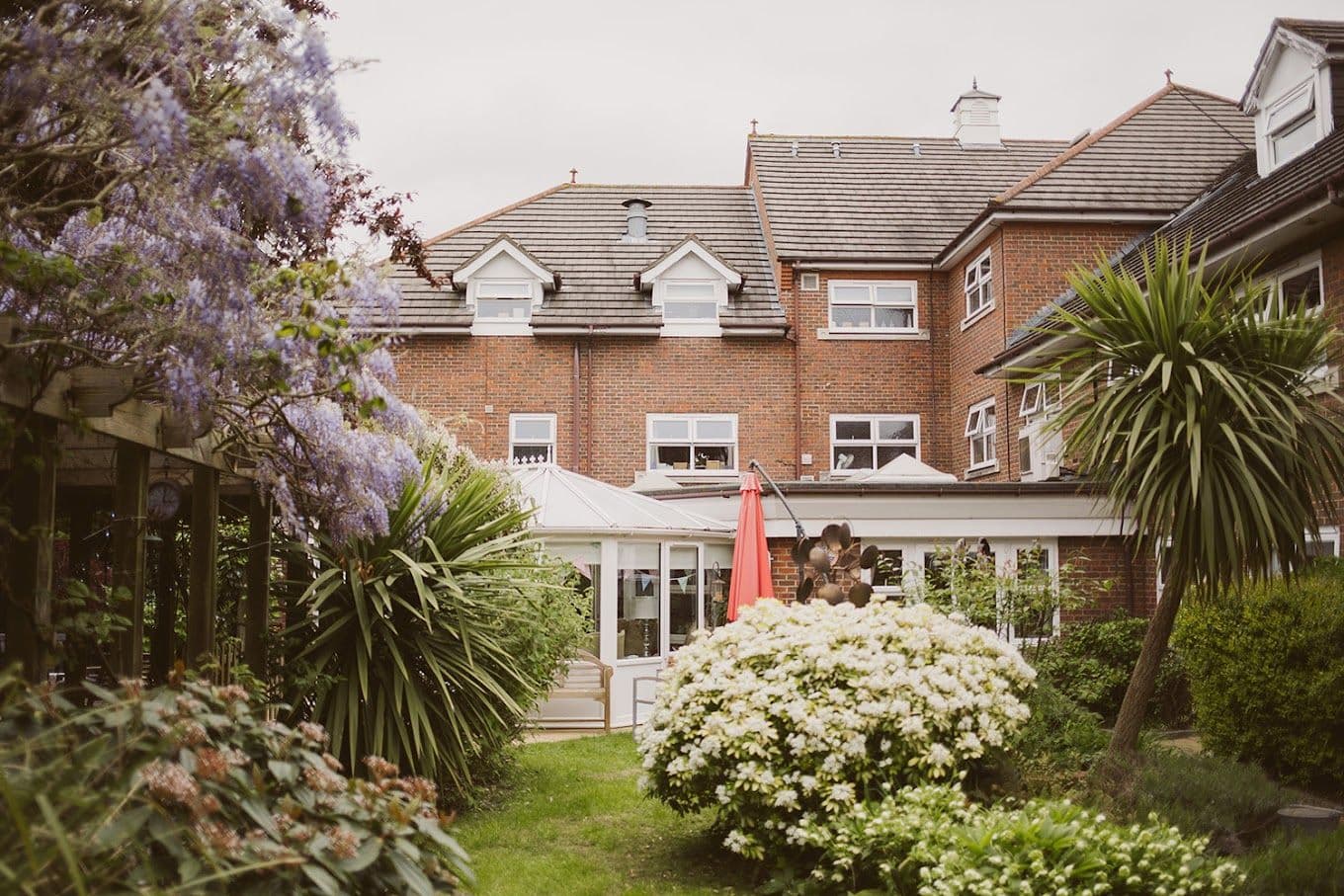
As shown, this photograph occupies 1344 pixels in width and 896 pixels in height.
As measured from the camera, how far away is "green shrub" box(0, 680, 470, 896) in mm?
2318

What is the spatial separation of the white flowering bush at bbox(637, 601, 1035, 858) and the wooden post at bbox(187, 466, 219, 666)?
247 cm

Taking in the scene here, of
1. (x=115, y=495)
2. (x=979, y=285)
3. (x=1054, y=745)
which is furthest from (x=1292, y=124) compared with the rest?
(x=115, y=495)

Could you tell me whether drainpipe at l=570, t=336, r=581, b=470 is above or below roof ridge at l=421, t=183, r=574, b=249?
below

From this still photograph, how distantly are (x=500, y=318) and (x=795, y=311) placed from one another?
5.02 m

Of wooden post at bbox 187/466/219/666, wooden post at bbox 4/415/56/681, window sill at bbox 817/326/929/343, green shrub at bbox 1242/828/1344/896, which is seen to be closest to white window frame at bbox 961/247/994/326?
window sill at bbox 817/326/929/343

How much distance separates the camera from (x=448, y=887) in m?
3.33

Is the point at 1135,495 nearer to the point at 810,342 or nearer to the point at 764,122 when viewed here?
the point at 810,342

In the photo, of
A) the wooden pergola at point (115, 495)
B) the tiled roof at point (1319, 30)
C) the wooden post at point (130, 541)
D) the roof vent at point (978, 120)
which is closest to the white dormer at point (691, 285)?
the roof vent at point (978, 120)

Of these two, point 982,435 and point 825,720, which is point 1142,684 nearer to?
point 825,720

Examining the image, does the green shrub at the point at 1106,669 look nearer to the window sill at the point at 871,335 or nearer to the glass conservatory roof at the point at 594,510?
the glass conservatory roof at the point at 594,510

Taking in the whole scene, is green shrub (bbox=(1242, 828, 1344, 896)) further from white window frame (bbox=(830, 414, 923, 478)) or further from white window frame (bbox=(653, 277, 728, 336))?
white window frame (bbox=(653, 277, 728, 336))

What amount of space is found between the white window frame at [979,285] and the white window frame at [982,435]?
1.43 metres

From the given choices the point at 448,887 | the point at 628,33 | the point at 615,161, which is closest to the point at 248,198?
the point at 448,887

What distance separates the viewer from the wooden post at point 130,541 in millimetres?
4828
